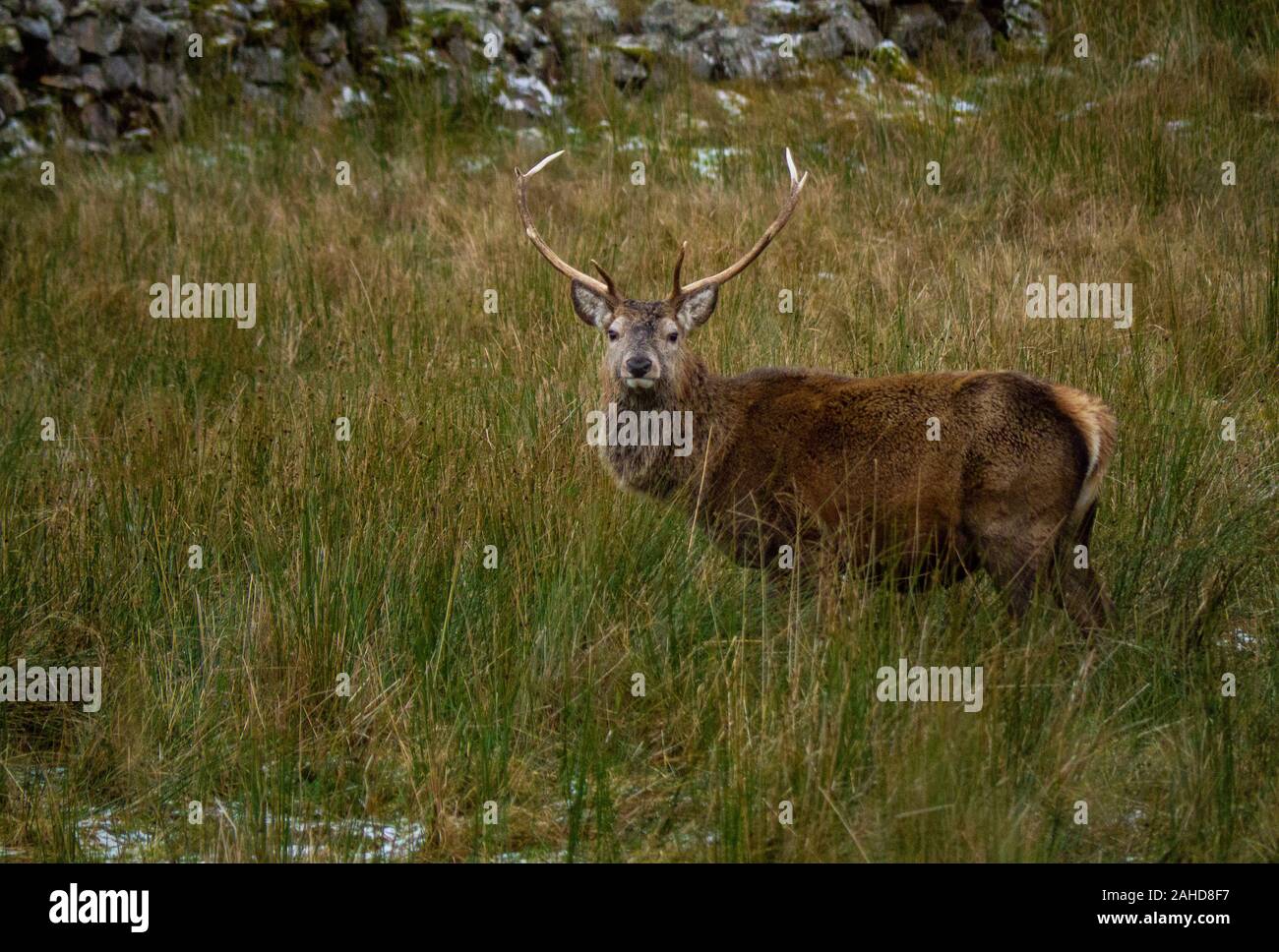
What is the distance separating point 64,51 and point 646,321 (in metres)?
6.10

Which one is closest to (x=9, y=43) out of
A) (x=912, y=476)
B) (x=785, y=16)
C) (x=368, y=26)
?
(x=368, y=26)

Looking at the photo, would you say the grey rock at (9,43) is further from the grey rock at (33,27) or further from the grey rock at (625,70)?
the grey rock at (625,70)

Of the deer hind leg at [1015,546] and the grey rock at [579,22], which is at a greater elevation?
the grey rock at [579,22]

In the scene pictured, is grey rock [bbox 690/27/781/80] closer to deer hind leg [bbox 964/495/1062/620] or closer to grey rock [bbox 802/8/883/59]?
grey rock [bbox 802/8/883/59]

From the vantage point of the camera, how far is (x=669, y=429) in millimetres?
5215

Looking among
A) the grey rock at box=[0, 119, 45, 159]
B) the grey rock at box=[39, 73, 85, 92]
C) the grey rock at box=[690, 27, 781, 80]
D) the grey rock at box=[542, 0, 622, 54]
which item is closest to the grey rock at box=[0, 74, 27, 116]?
the grey rock at box=[0, 119, 45, 159]

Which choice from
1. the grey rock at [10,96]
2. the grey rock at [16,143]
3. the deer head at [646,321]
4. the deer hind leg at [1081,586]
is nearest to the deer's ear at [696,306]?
the deer head at [646,321]

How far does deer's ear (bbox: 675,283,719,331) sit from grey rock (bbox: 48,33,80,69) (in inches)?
238

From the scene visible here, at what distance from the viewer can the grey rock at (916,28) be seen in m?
11.1

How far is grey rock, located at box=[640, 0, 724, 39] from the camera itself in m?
11.1

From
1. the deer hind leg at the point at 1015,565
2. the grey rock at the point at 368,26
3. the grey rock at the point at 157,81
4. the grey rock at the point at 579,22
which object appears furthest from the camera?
the grey rock at the point at 579,22

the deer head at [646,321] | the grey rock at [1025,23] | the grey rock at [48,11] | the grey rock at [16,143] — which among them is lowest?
the grey rock at [16,143]

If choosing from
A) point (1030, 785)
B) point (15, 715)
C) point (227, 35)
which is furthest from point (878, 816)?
point (227, 35)

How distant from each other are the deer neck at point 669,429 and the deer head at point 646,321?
0.10ft
